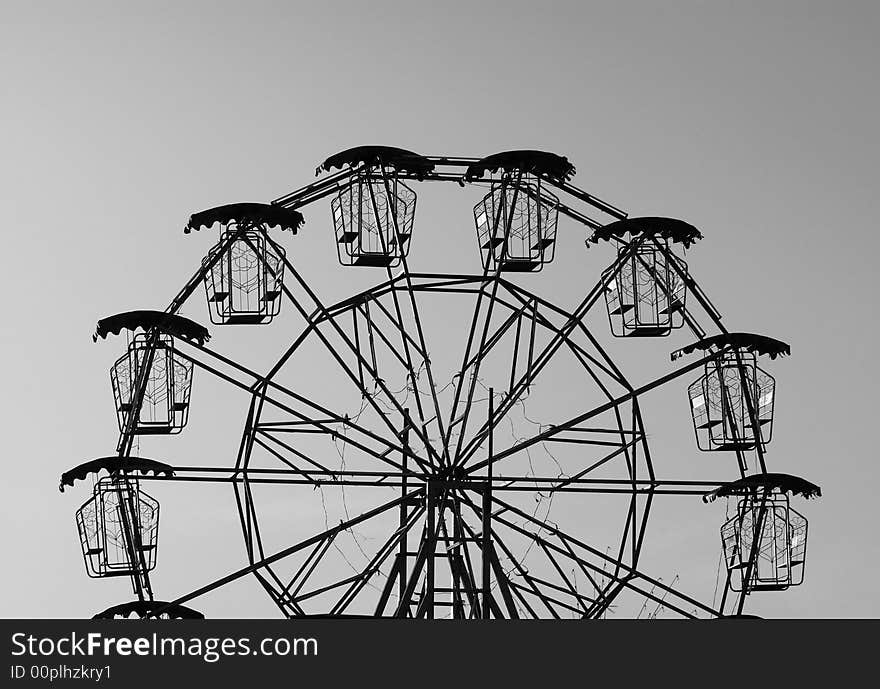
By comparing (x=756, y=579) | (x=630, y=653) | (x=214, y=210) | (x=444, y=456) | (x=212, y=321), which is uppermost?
(x=214, y=210)

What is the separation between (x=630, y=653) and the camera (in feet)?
61.6

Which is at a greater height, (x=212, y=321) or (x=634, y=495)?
(x=212, y=321)

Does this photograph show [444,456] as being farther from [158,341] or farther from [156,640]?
[156,640]

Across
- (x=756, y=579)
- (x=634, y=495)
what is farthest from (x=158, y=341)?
(x=756, y=579)

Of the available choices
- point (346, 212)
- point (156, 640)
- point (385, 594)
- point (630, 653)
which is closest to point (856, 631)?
point (630, 653)

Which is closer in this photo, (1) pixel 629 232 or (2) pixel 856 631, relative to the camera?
(2) pixel 856 631

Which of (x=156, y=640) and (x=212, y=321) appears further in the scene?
(x=212, y=321)

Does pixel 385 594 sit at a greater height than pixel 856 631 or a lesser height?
greater

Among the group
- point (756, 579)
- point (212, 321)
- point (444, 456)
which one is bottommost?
point (756, 579)

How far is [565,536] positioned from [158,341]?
22.5ft

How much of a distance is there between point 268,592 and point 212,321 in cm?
412

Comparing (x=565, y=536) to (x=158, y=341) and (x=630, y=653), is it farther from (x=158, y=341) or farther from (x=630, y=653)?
(x=630, y=653)

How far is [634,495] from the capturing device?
91.5ft

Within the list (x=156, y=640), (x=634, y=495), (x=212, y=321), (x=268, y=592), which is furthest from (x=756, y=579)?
(x=156, y=640)
